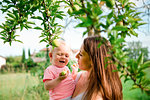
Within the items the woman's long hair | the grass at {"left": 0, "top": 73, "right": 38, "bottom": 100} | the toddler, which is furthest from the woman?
the grass at {"left": 0, "top": 73, "right": 38, "bottom": 100}

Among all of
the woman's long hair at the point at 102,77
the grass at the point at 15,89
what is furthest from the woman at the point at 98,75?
the grass at the point at 15,89

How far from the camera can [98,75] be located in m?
1.11

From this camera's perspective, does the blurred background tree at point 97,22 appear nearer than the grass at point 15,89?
Yes

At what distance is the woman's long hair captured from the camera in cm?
111

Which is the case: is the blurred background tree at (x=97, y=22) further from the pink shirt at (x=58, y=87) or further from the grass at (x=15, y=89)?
the grass at (x=15, y=89)

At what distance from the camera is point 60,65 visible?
1.32 m

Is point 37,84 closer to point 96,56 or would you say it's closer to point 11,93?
point 11,93

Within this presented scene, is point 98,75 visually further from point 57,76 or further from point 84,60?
point 57,76

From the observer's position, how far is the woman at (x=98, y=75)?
111 centimetres

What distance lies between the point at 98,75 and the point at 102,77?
0.03m

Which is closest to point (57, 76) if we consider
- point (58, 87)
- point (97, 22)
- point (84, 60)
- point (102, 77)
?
point (58, 87)

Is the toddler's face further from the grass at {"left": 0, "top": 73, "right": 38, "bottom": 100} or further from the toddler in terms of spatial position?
the grass at {"left": 0, "top": 73, "right": 38, "bottom": 100}

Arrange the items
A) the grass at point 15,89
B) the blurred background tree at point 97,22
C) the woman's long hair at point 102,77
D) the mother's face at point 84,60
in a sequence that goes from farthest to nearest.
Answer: the grass at point 15,89
the mother's face at point 84,60
the woman's long hair at point 102,77
the blurred background tree at point 97,22

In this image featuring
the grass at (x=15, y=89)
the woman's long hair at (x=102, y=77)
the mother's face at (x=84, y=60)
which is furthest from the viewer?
the grass at (x=15, y=89)
